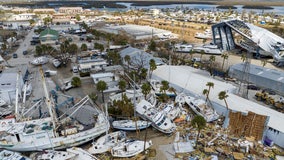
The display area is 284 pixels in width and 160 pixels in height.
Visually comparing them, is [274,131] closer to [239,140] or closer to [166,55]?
[239,140]

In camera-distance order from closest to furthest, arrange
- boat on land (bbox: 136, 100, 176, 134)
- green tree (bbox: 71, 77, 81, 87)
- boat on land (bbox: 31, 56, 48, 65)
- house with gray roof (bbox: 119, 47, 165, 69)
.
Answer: boat on land (bbox: 136, 100, 176, 134) < green tree (bbox: 71, 77, 81, 87) < house with gray roof (bbox: 119, 47, 165, 69) < boat on land (bbox: 31, 56, 48, 65)

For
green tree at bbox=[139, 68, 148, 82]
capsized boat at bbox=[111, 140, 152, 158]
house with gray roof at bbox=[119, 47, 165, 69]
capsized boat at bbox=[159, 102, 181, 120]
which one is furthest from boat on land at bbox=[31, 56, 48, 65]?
capsized boat at bbox=[111, 140, 152, 158]

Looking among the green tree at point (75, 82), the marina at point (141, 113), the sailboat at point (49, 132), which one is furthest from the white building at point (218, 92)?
the sailboat at point (49, 132)

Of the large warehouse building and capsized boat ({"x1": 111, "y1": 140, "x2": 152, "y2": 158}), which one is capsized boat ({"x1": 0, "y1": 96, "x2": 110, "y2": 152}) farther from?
the large warehouse building

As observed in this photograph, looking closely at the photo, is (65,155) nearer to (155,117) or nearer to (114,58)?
(155,117)

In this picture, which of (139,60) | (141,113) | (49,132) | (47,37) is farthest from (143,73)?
(47,37)
